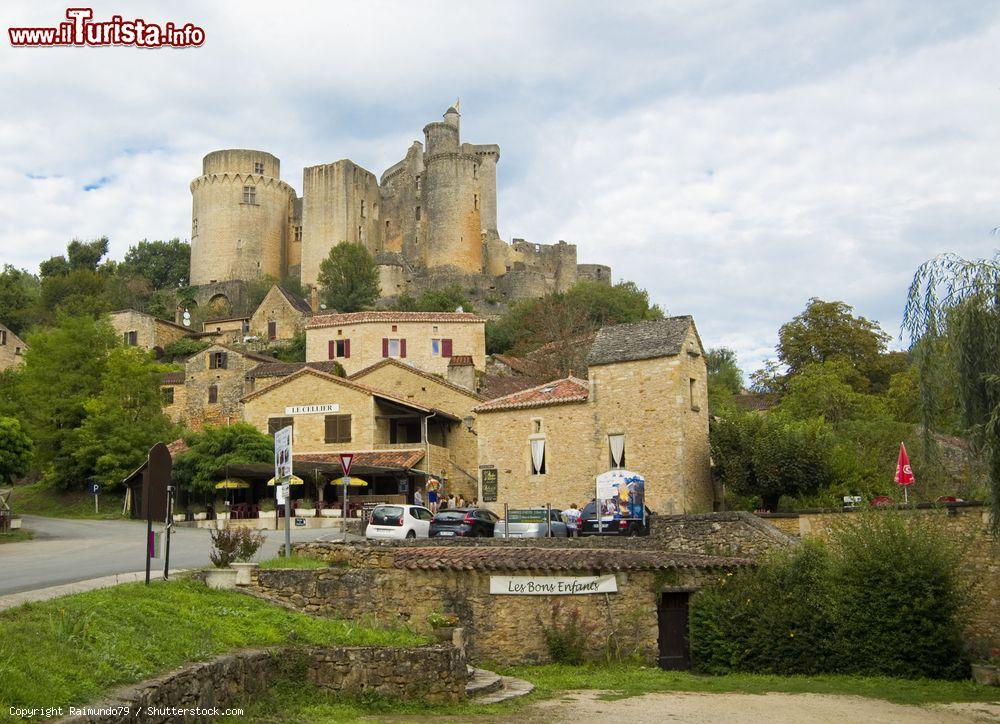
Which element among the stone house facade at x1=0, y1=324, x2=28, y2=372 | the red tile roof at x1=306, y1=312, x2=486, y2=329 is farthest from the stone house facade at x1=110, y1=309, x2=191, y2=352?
the red tile roof at x1=306, y1=312, x2=486, y2=329

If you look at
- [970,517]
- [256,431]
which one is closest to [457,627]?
[970,517]

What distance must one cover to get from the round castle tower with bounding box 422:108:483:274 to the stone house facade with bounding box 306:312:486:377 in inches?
1307

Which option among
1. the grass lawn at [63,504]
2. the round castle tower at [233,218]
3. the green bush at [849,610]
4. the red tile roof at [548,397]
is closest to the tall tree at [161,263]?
the round castle tower at [233,218]

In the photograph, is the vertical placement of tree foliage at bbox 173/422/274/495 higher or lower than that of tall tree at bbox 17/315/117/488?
lower

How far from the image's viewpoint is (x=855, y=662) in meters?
19.7

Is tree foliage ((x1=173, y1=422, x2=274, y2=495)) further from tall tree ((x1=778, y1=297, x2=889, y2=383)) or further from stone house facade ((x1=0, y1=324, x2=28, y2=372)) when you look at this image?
stone house facade ((x1=0, y1=324, x2=28, y2=372))

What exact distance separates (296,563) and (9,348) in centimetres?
5856

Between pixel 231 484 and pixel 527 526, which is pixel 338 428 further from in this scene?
pixel 527 526

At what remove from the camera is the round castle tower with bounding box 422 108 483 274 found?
289 ft

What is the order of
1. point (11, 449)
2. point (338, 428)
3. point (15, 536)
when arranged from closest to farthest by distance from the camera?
point (15, 536), point (11, 449), point (338, 428)

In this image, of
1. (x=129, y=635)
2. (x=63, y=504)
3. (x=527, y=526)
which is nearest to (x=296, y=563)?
(x=129, y=635)

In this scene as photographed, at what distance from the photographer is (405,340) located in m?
54.5

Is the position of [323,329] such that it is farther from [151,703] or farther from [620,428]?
[151,703]

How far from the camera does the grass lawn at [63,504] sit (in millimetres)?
42128
